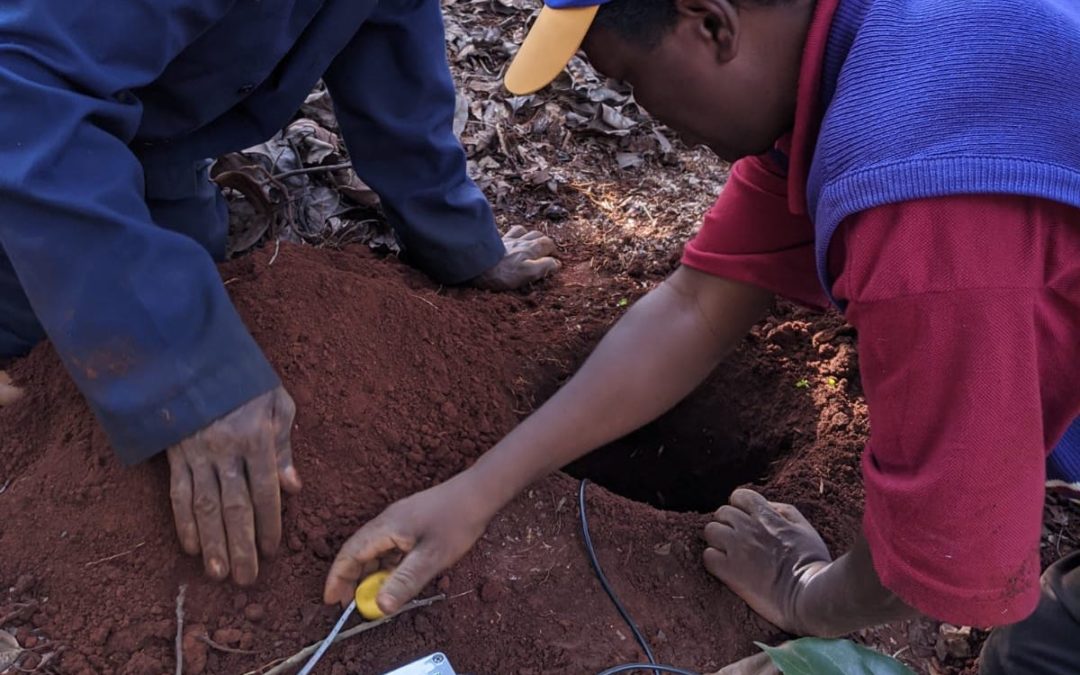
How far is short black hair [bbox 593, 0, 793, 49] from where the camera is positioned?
1.26 m

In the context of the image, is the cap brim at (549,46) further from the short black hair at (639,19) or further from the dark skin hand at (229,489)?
the dark skin hand at (229,489)

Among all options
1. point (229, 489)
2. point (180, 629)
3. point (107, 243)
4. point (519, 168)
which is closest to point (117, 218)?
point (107, 243)

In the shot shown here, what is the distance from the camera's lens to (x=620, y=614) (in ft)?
5.99

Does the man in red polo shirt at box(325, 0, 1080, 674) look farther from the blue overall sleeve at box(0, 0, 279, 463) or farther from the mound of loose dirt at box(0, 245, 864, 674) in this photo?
A: the blue overall sleeve at box(0, 0, 279, 463)

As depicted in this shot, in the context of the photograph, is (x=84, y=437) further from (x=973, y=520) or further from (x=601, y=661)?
(x=973, y=520)

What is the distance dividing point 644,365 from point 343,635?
0.79 meters

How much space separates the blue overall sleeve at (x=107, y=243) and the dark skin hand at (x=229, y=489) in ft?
0.11

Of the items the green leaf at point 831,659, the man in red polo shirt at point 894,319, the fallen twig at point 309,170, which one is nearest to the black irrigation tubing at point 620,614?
the man in red polo shirt at point 894,319

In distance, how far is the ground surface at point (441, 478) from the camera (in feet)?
5.50

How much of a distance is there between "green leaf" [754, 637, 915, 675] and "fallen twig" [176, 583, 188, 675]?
39.3 inches

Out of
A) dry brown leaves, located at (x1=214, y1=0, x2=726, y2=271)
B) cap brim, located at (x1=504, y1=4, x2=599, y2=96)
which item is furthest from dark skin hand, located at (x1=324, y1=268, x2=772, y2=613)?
dry brown leaves, located at (x1=214, y1=0, x2=726, y2=271)

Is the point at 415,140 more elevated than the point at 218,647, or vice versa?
the point at 415,140

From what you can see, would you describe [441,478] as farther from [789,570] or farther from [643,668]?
[789,570]

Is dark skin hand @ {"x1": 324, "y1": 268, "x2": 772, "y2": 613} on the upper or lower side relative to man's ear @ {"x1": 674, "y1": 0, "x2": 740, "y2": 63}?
lower
